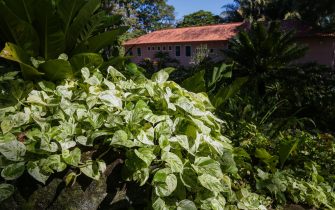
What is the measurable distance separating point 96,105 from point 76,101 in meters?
0.13

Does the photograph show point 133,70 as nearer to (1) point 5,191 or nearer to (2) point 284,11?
(1) point 5,191

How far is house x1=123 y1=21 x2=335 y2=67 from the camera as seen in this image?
21812 millimetres

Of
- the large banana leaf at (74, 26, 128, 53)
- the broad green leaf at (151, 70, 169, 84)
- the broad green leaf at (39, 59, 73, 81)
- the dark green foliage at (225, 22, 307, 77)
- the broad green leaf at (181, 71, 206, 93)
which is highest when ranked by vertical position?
the large banana leaf at (74, 26, 128, 53)

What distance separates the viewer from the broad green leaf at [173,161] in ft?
5.82

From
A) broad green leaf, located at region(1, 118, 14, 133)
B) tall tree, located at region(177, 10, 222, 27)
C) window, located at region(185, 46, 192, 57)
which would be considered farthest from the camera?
tall tree, located at region(177, 10, 222, 27)

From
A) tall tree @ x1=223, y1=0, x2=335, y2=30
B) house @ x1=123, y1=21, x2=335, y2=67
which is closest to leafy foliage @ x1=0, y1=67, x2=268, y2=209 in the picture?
house @ x1=123, y1=21, x2=335, y2=67

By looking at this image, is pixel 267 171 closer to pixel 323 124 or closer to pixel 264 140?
pixel 264 140

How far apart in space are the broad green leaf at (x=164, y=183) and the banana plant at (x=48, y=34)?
1012mm

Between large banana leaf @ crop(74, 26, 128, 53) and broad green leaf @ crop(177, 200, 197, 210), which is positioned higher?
large banana leaf @ crop(74, 26, 128, 53)

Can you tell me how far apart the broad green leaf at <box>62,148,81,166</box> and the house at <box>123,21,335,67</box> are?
1786 cm

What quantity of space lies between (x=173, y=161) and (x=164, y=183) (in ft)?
0.41

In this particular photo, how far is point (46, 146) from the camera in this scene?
169 cm

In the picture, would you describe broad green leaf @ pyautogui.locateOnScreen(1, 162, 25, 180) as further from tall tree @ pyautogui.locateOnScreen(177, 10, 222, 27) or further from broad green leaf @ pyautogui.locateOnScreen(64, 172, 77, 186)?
tall tree @ pyautogui.locateOnScreen(177, 10, 222, 27)

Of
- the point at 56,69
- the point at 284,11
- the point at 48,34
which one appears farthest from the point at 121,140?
the point at 284,11
